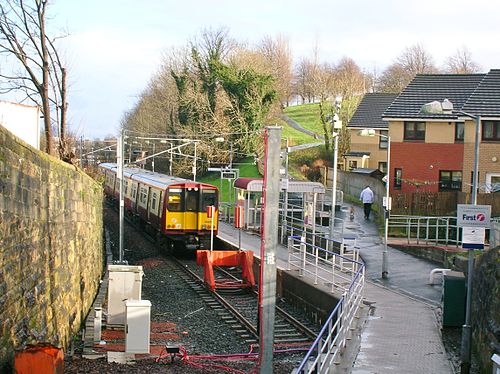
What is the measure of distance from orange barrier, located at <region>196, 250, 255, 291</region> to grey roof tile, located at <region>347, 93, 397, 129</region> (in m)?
37.6

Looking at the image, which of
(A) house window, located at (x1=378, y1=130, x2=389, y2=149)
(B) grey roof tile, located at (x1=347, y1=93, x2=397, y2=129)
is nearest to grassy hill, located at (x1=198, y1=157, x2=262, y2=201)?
(B) grey roof tile, located at (x1=347, y1=93, x2=397, y2=129)

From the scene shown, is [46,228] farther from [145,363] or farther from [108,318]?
[108,318]

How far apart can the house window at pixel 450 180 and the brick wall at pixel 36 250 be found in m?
27.3

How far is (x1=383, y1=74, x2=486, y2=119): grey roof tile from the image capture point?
129 ft

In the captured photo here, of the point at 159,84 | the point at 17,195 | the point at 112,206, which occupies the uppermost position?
the point at 159,84

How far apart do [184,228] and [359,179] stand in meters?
22.5

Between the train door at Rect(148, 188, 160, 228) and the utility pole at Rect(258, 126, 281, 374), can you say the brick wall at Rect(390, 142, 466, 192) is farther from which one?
the utility pole at Rect(258, 126, 281, 374)

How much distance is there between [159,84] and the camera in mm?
78875

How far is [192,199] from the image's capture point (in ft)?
98.4

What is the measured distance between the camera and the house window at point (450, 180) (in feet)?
126

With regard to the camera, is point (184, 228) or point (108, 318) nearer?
point (108, 318)

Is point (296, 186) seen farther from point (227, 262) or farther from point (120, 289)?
point (120, 289)

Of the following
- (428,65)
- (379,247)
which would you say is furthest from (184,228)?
(428,65)

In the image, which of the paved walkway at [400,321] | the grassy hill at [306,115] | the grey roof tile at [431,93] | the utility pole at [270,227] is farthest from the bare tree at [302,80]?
the utility pole at [270,227]
